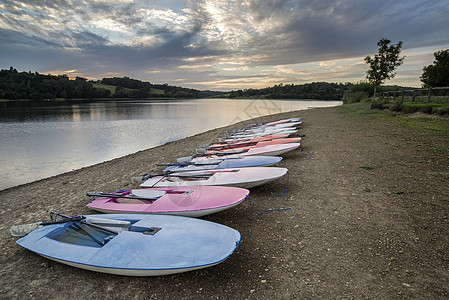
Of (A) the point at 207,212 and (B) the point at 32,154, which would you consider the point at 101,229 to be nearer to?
(A) the point at 207,212

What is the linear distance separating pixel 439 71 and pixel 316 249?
34.2 m

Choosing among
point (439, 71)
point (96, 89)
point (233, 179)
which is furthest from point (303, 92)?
point (233, 179)

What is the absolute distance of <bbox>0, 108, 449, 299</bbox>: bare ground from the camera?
2.29 m

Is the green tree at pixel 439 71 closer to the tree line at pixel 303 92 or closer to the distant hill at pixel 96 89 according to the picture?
the distant hill at pixel 96 89

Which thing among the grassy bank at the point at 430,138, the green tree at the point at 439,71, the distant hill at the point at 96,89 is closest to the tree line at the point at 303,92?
the distant hill at the point at 96,89

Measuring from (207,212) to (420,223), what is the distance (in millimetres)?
2861

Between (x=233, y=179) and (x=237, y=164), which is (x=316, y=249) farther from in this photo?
(x=237, y=164)

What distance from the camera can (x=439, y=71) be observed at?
2625cm

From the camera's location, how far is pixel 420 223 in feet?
10.1

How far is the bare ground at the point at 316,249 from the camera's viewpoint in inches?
90.3

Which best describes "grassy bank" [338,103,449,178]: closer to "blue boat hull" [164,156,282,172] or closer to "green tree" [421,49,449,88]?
"blue boat hull" [164,156,282,172]

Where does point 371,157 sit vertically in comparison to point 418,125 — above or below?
below

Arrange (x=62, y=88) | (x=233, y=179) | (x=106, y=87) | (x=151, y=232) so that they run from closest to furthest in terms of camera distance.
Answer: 1. (x=151, y=232)
2. (x=233, y=179)
3. (x=62, y=88)
4. (x=106, y=87)

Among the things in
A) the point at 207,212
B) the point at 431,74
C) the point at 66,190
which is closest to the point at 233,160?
the point at 207,212
